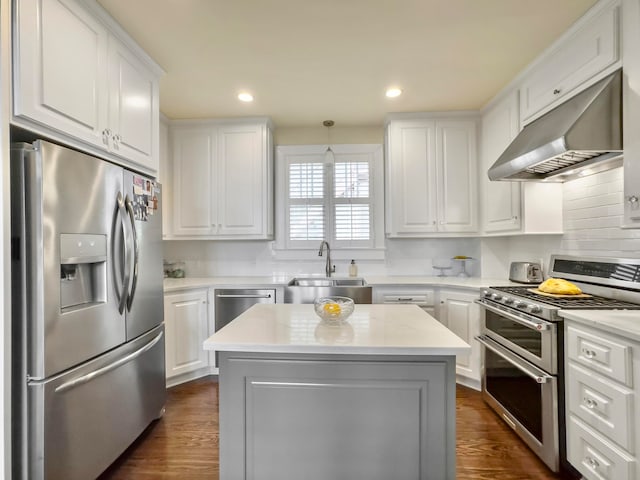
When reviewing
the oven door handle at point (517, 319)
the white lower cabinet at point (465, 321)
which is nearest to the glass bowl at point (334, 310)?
the oven door handle at point (517, 319)

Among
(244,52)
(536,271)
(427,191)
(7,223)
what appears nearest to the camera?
(7,223)

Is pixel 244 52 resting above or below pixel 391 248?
above

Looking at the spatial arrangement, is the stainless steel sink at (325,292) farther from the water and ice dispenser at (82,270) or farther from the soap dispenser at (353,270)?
the water and ice dispenser at (82,270)

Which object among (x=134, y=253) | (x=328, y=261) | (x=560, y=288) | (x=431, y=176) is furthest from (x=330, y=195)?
(x=560, y=288)

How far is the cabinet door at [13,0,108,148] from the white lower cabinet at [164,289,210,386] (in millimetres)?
1456

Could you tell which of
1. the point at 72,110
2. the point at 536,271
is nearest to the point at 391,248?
the point at 536,271

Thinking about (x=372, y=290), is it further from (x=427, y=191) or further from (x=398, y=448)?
(x=398, y=448)

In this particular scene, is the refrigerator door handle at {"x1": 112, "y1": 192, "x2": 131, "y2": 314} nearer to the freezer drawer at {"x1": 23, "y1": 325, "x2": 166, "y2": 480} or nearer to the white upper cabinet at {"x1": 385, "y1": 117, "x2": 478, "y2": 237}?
the freezer drawer at {"x1": 23, "y1": 325, "x2": 166, "y2": 480}

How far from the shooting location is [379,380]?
4.09 feet

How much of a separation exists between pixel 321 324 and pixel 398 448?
574mm

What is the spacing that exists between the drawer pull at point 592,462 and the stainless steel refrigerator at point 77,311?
93.9 inches

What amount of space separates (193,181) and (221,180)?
291mm

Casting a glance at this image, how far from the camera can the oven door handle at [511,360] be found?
1.71m

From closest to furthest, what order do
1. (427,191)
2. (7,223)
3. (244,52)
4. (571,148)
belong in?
(7,223), (571,148), (244,52), (427,191)
